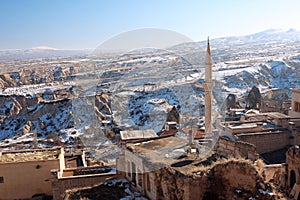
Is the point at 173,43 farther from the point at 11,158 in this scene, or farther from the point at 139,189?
the point at 11,158

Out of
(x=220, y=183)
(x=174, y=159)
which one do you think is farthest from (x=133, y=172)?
(x=220, y=183)

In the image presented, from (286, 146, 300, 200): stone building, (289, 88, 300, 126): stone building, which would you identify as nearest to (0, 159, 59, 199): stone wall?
(286, 146, 300, 200): stone building

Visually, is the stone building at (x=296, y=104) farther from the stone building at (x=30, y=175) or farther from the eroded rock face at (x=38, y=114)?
the eroded rock face at (x=38, y=114)

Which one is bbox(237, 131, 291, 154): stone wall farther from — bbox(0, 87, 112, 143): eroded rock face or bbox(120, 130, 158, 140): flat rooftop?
bbox(0, 87, 112, 143): eroded rock face

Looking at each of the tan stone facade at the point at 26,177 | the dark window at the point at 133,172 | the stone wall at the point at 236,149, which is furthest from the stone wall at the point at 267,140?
the tan stone facade at the point at 26,177

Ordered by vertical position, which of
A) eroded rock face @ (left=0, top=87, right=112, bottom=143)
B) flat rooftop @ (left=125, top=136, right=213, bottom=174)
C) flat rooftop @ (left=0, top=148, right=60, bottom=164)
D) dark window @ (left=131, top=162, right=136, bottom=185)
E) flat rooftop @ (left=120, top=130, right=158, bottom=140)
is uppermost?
flat rooftop @ (left=125, top=136, right=213, bottom=174)

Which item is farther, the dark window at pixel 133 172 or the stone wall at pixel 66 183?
the stone wall at pixel 66 183
